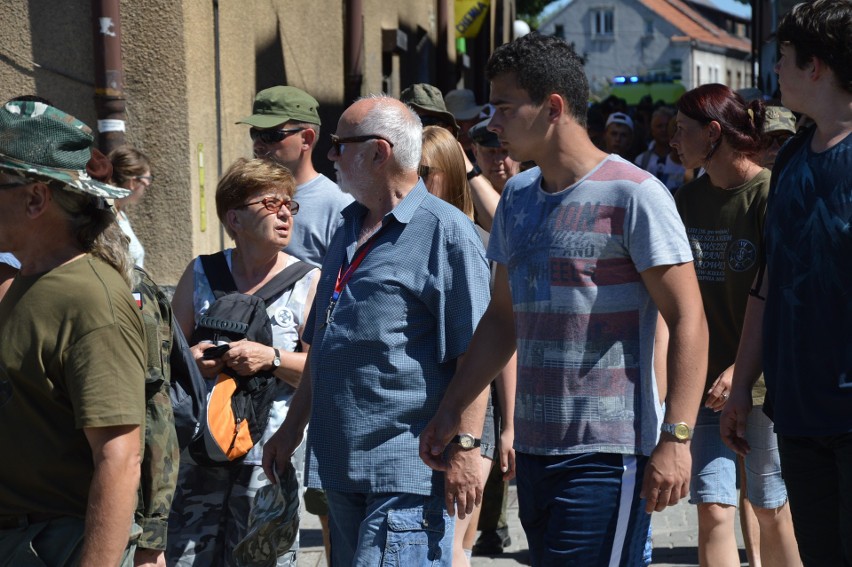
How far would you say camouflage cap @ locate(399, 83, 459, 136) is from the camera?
6953 millimetres

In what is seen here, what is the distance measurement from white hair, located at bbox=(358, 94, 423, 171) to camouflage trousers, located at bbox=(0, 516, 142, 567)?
157 cm

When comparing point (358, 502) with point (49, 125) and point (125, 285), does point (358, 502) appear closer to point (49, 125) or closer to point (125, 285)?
point (125, 285)

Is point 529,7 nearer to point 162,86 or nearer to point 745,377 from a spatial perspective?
point 162,86

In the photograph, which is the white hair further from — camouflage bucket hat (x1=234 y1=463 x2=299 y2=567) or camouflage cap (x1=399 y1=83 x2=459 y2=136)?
camouflage cap (x1=399 y1=83 x2=459 y2=136)

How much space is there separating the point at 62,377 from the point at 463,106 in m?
6.69

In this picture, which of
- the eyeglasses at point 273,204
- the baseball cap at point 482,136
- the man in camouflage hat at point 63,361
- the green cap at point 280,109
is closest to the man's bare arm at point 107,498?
Answer: the man in camouflage hat at point 63,361

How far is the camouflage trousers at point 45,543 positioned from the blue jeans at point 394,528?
985mm

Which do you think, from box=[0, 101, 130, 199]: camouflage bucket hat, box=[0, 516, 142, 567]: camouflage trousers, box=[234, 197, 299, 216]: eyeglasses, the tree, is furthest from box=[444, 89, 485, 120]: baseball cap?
the tree

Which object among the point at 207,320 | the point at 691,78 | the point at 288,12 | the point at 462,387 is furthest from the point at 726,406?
the point at 691,78

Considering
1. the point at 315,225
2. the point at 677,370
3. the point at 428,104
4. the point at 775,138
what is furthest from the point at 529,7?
the point at 677,370

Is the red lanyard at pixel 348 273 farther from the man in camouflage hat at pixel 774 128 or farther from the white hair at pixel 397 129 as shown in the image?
the man in camouflage hat at pixel 774 128

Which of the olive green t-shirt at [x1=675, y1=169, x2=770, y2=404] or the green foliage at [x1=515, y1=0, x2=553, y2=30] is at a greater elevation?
the green foliage at [x1=515, y1=0, x2=553, y2=30]

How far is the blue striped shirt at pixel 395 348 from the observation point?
3586 mm

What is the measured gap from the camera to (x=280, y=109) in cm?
559
